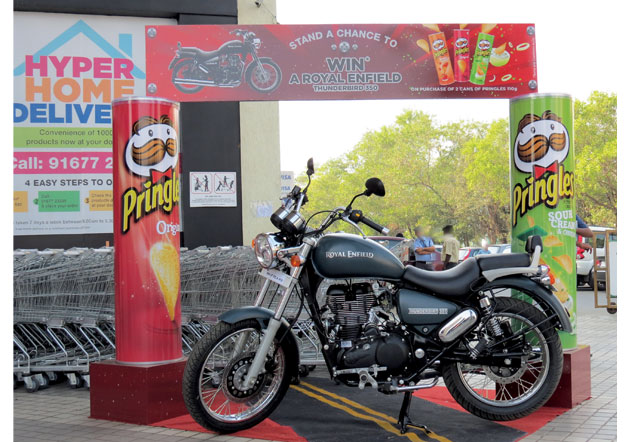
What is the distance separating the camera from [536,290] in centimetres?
521

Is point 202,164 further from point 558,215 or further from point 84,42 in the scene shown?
point 558,215

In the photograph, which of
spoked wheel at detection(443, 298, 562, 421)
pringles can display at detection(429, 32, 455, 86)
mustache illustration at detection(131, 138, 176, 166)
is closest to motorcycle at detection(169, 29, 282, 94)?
pringles can display at detection(429, 32, 455, 86)

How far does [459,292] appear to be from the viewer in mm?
5180

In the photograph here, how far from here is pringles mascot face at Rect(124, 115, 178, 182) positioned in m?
5.69

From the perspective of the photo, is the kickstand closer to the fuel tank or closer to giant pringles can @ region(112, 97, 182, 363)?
the fuel tank

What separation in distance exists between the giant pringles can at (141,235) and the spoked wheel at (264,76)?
5.79 feet

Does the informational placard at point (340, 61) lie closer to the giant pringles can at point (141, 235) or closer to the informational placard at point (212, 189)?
the giant pringles can at point (141, 235)

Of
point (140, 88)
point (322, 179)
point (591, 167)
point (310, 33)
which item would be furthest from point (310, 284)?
point (322, 179)

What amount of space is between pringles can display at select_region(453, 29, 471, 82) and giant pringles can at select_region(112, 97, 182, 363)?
3.34 m

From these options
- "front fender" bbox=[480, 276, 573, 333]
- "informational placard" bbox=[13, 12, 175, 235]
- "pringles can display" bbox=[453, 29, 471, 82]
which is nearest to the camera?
"front fender" bbox=[480, 276, 573, 333]

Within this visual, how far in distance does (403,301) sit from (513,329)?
867mm

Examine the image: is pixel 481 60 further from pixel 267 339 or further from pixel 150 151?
pixel 267 339

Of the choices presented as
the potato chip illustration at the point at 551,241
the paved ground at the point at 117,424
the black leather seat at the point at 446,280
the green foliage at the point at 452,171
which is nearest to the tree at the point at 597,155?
the green foliage at the point at 452,171

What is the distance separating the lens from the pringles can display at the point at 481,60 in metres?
7.64
